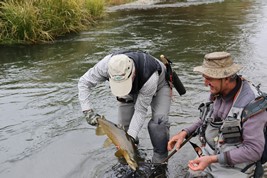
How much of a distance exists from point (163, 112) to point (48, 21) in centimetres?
966

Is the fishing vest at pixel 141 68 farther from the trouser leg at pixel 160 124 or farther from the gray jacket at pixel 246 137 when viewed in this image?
the gray jacket at pixel 246 137

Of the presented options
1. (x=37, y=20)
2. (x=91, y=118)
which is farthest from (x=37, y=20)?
(x=91, y=118)

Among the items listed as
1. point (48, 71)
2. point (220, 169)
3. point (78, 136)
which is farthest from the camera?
point (48, 71)

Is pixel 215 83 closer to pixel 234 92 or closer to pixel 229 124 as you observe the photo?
pixel 234 92

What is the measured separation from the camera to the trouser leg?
4828mm

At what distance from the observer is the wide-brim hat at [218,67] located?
351 cm

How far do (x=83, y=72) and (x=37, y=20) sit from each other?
13.2 feet

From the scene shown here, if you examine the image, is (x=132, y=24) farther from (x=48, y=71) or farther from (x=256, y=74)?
(x=256, y=74)

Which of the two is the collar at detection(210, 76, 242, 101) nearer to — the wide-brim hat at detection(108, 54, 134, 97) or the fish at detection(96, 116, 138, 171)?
the wide-brim hat at detection(108, 54, 134, 97)

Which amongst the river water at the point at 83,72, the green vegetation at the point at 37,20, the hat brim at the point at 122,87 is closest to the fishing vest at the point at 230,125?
the hat brim at the point at 122,87

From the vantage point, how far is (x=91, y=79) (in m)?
4.74

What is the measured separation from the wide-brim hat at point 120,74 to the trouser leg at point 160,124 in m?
0.85

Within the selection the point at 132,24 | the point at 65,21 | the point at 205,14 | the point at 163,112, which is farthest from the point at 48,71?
the point at 205,14

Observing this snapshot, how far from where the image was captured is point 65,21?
14.6 m
